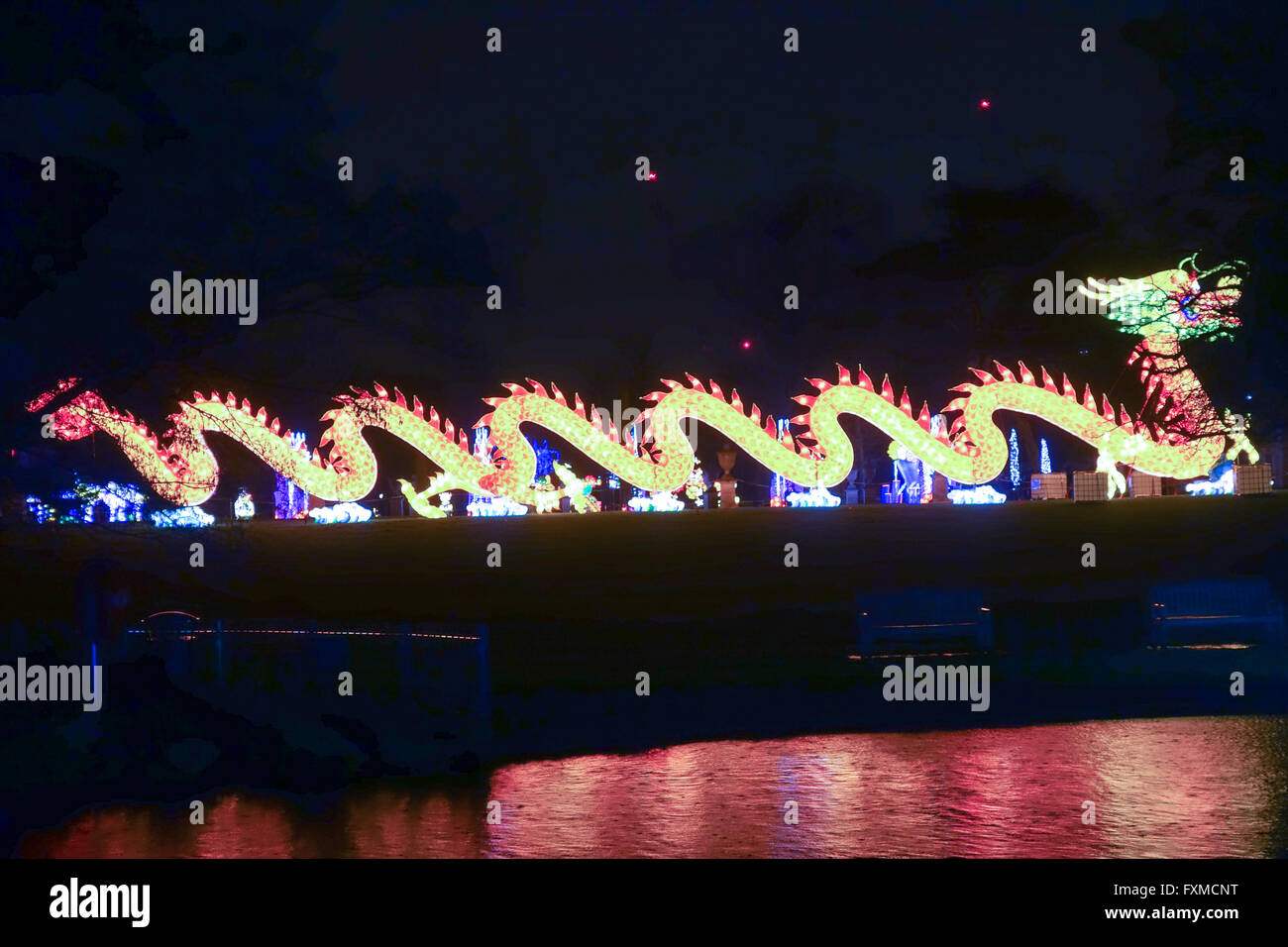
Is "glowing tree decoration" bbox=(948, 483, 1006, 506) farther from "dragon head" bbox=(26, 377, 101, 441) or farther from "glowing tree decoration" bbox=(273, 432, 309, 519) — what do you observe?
"dragon head" bbox=(26, 377, 101, 441)

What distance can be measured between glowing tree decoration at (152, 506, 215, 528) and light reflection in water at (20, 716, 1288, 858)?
3.19 metres

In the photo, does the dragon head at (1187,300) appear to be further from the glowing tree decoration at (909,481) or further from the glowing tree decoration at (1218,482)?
the glowing tree decoration at (1218,482)

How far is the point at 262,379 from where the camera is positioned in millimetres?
12156

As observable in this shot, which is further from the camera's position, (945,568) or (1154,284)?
(945,568)

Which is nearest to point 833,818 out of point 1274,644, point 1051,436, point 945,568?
point 1274,644

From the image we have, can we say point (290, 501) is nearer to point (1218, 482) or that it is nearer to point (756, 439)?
point (756, 439)

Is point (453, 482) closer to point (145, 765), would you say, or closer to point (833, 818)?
point (145, 765)

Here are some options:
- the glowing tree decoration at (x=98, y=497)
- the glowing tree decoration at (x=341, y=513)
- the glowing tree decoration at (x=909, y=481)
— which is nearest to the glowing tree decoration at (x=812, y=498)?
the glowing tree decoration at (x=909, y=481)

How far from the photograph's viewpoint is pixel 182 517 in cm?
1248

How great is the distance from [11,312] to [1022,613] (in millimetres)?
13757

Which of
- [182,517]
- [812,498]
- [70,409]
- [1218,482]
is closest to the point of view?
[70,409]

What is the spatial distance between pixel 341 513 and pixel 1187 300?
1163 inches

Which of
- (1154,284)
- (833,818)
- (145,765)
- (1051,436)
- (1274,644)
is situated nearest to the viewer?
Answer: (833,818)

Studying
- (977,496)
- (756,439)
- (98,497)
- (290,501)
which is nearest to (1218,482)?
(977,496)
